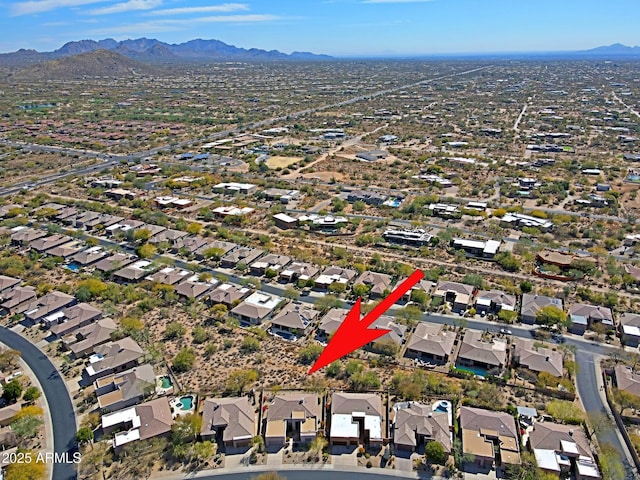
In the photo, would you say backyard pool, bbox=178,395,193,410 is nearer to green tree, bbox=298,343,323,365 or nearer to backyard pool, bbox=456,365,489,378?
green tree, bbox=298,343,323,365

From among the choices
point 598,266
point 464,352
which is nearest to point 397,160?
point 598,266

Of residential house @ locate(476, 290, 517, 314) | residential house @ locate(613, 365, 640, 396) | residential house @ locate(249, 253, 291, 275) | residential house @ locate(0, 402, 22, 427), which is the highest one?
residential house @ locate(249, 253, 291, 275)

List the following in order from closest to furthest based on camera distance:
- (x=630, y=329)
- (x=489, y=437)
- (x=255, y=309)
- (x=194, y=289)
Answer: (x=489, y=437) < (x=630, y=329) < (x=255, y=309) < (x=194, y=289)

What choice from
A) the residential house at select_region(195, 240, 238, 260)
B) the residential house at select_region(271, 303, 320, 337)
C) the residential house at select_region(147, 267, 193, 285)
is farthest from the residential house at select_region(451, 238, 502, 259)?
the residential house at select_region(147, 267, 193, 285)

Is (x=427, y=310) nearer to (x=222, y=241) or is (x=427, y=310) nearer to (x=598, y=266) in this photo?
(x=598, y=266)

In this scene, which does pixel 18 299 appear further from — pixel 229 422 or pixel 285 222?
pixel 285 222

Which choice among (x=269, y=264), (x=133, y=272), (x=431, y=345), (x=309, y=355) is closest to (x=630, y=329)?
(x=431, y=345)
